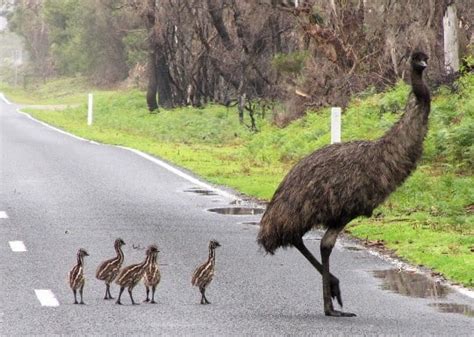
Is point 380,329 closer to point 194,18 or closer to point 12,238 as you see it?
point 12,238

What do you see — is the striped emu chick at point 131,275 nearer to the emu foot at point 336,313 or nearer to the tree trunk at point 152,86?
the emu foot at point 336,313

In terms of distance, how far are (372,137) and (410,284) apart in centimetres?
1386

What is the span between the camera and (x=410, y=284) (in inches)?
491

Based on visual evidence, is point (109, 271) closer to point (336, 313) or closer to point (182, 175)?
point (336, 313)

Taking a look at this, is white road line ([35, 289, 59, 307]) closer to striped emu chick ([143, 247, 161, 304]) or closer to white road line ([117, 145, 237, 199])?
striped emu chick ([143, 247, 161, 304])

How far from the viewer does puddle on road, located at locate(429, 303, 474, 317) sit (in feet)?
35.2

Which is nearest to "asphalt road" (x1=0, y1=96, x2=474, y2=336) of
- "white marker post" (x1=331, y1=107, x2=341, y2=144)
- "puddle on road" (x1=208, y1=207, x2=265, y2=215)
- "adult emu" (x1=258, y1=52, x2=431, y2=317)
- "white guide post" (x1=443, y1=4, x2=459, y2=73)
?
"puddle on road" (x1=208, y1=207, x2=265, y2=215)

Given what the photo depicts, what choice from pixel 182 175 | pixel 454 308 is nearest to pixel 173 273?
pixel 454 308

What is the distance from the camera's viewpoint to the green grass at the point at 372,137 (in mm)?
15766

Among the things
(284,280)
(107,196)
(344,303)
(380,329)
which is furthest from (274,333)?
(107,196)

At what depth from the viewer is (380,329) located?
9789 millimetres

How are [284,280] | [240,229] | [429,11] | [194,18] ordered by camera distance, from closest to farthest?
[284,280], [240,229], [429,11], [194,18]

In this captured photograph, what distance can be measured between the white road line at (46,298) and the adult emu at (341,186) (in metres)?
1.90

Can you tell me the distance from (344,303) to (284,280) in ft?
4.42
